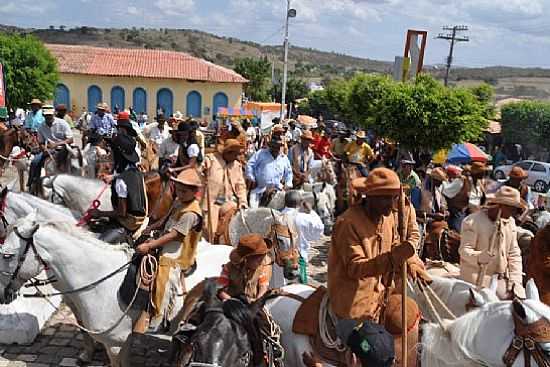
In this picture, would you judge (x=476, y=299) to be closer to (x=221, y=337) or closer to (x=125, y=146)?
(x=221, y=337)

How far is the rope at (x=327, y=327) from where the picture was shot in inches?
170

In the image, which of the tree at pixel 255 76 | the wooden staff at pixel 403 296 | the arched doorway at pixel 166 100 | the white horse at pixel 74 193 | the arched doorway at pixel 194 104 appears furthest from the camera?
the tree at pixel 255 76

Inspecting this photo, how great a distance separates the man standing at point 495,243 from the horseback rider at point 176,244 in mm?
2715

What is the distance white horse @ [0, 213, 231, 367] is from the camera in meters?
5.26

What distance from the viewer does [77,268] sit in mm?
5512

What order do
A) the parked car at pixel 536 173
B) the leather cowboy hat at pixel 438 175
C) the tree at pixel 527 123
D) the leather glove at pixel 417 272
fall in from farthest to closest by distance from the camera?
the tree at pixel 527 123, the parked car at pixel 536 173, the leather cowboy hat at pixel 438 175, the leather glove at pixel 417 272

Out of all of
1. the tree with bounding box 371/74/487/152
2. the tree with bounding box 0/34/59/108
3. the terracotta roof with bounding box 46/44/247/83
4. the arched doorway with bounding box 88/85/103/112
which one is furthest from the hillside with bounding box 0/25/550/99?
the tree with bounding box 371/74/487/152

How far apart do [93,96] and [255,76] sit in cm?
1657

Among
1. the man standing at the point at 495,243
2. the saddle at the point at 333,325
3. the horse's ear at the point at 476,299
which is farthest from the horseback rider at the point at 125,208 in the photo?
the horse's ear at the point at 476,299

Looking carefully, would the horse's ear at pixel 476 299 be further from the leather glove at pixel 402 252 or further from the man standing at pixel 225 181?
the man standing at pixel 225 181

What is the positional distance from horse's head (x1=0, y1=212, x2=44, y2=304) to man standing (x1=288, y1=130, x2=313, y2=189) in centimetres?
656

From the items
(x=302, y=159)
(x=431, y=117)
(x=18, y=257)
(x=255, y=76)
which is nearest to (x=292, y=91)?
(x=255, y=76)

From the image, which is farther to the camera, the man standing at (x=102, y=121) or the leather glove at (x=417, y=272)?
the man standing at (x=102, y=121)

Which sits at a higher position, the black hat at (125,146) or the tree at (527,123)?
the black hat at (125,146)
